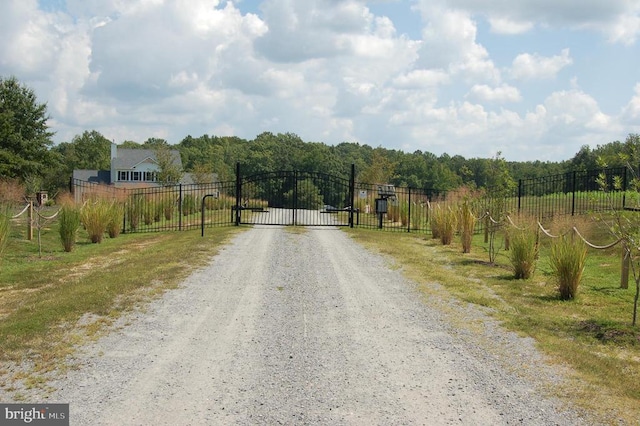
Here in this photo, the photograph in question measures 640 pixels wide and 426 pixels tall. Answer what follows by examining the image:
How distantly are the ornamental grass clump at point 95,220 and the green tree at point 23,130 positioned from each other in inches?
1098

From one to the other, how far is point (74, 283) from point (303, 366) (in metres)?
5.77

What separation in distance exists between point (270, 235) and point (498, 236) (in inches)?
297

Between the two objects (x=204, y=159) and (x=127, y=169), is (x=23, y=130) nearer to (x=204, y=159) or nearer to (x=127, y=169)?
(x=127, y=169)

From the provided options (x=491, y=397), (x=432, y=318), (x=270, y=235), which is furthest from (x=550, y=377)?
(x=270, y=235)

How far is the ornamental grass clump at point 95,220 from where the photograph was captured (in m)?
16.7

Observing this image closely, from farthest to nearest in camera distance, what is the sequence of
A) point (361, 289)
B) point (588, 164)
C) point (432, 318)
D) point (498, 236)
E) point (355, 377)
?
point (588, 164) < point (498, 236) < point (361, 289) < point (432, 318) < point (355, 377)

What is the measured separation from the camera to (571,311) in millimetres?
8586

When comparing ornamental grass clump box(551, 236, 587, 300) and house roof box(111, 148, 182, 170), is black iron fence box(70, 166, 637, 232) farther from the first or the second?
house roof box(111, 148, 182, 170)

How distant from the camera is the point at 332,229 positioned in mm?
20484

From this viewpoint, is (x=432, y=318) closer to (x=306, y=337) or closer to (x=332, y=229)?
(x=306, y=337)

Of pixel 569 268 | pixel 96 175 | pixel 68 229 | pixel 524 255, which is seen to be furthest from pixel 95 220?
pixel 96 175

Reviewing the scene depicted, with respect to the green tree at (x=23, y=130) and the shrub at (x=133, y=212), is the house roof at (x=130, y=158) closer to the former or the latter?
the green tree at (x=23, y=130)

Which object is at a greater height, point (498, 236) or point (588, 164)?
point (588, 164)

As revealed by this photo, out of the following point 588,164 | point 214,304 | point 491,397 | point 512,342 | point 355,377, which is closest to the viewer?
point 491,397
